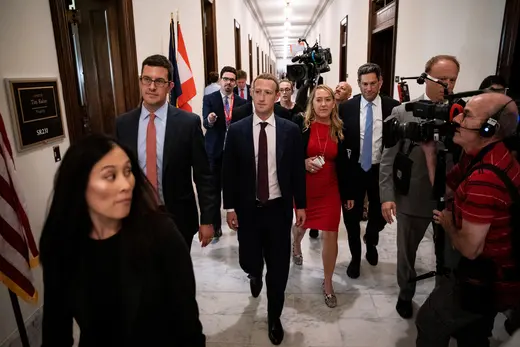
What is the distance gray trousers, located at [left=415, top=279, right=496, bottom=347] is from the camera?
4.71 ft

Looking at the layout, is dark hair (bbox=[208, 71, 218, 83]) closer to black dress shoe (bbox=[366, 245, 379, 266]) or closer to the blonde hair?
the blonde hair

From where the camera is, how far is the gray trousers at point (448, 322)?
4.71 ft

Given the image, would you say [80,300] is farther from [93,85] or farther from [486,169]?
[93,85]

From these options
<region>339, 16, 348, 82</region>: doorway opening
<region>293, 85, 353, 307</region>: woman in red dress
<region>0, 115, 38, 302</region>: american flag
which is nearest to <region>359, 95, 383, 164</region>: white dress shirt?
<region>293, 85, 353, 307</region>: woman in red dress

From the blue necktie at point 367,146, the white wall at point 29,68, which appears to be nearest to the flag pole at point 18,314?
the white wall at point 29,68

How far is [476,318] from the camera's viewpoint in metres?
1.42

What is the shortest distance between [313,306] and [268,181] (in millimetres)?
970

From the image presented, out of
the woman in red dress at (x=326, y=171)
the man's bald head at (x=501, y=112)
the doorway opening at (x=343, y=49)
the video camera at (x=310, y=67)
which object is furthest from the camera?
the doorway opening at (x=343, y=49)

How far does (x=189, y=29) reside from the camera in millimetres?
4723

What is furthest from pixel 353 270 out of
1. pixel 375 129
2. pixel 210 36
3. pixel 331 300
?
pixel 210 36

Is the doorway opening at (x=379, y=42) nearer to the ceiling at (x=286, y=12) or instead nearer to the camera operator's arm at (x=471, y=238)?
the ceiling at (x=286, y=12)

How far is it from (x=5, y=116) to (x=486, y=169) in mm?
2157

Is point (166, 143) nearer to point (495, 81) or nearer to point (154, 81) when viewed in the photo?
point (154, 81)

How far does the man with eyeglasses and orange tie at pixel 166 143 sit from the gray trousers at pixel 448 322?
1111mm
